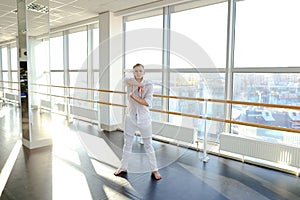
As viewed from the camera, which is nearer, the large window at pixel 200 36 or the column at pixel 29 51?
the column at pixel 29 51

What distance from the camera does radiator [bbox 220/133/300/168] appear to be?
2.77 m

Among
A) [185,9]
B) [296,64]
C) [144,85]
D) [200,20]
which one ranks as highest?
[185,9]

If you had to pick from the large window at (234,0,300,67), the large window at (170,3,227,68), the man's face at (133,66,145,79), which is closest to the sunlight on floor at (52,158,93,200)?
the man's face at (133,66,145,79)

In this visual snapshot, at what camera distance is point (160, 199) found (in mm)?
2248

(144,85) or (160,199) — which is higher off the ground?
(144,85)

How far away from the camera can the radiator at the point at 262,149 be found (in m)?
2.77

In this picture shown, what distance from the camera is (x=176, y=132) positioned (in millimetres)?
3771

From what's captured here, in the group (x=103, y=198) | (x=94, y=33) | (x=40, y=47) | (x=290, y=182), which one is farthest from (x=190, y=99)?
(x=94, y=33)

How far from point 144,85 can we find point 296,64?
2.26m

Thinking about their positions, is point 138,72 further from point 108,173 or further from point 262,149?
point 262,149

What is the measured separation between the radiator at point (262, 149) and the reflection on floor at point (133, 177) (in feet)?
0.66

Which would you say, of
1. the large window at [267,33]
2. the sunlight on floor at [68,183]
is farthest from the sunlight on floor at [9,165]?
the large window at [267,33]

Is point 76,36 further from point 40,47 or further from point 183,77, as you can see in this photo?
point 183,77

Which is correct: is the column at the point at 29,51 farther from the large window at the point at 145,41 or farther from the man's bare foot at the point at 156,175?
the man's bare foot at the point at 156,175
